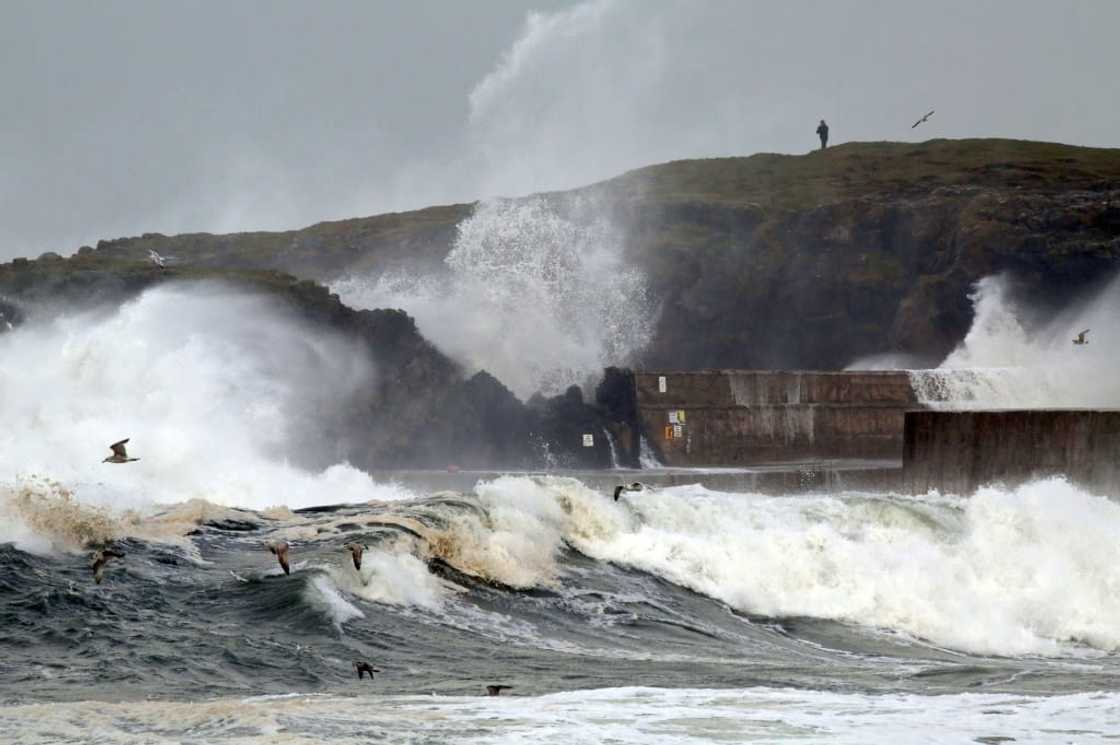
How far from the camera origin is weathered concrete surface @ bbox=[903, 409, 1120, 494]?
28984 mm

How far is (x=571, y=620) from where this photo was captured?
19125 millimetres

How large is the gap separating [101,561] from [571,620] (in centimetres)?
524

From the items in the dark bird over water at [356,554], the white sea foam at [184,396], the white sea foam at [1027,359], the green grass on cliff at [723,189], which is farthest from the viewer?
the green grass on cliff at [723,189]

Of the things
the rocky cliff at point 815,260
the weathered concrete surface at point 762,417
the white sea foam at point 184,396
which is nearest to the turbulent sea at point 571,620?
the white sea foam at point 184,396

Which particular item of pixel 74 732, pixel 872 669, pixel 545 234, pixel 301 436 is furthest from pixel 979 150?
pixel 74 732

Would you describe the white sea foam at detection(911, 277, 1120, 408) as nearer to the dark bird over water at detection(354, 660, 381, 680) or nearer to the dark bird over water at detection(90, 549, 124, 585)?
the dark bird over water at detection(90, 549, 124, 585)

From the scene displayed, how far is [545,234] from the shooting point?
64.7 metres

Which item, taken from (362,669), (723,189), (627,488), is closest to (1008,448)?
(627,488)

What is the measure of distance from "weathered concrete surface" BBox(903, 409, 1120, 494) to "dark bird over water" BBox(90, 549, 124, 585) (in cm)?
1725

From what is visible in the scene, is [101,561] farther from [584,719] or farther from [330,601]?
[584,719]

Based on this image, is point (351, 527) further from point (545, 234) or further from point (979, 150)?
point (979, 150)

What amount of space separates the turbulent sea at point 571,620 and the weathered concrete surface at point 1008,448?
83 centimetres

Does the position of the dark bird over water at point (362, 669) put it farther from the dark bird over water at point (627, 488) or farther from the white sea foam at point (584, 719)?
the dark bird over water at point (627, 488)

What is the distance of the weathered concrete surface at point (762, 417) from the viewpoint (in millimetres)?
44500
